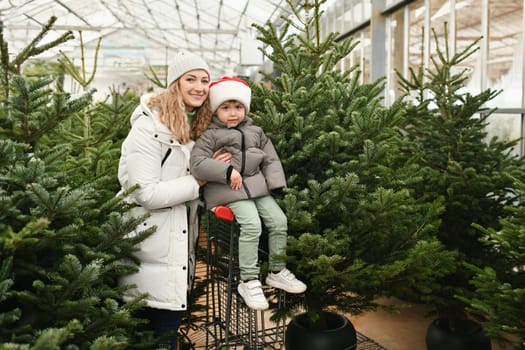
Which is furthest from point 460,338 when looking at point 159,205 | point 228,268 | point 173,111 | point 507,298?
point 173,111

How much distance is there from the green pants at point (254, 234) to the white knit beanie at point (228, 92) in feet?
1.76

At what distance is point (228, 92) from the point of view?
8.20 feet

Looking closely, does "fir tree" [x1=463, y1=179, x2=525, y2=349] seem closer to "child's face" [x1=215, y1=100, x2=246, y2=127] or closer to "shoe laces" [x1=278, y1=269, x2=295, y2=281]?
"shoe laces" [x1=278, y1=269, x2=295, y2=281]

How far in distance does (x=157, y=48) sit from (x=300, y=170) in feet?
102

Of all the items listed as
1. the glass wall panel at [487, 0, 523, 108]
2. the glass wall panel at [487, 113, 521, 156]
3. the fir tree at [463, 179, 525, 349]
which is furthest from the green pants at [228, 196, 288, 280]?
the glass wall panel at [487, 0, 523, 108]

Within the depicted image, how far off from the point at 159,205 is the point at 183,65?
711 millimetres

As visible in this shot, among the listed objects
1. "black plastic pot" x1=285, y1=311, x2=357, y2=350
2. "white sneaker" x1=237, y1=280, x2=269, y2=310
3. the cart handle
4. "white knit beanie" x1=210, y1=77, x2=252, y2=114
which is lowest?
"black plastic pot" x1=285, y1=311, x2=357, y2=350

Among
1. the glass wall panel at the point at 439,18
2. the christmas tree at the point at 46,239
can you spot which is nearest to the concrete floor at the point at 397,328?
the christmas tree at the point at 46,239

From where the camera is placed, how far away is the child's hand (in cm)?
239

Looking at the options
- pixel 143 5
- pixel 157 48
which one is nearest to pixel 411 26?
pixel 143 5

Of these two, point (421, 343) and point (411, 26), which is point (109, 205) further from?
point (411, 26)

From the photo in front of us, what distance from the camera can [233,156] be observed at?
8.24 feet

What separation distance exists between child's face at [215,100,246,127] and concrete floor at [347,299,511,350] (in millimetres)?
2428

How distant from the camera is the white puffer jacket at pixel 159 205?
88.7 inches
